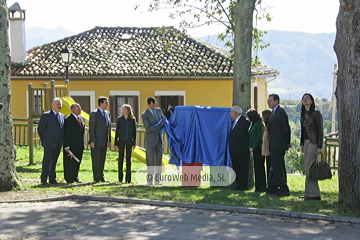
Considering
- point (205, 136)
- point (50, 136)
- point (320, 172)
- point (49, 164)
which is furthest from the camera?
point (49, 164)

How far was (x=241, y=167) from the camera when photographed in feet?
36.1

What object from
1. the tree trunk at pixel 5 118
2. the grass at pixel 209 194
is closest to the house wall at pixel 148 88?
the grass at pixel 209 194

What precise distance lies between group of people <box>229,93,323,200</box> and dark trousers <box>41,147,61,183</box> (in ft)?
12.4

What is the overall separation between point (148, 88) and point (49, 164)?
15.1 m

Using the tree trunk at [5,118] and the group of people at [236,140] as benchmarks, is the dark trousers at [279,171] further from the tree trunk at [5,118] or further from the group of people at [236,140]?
the tree trunk at [5,118]

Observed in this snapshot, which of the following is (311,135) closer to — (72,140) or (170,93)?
(72,140)

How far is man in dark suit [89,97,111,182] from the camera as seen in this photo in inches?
479

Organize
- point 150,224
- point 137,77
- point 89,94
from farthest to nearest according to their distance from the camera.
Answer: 1. point 89,94
2. point 137,77
3. point 150,224

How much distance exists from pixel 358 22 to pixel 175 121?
14.6 ft

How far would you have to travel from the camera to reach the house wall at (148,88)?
2616 centimetres

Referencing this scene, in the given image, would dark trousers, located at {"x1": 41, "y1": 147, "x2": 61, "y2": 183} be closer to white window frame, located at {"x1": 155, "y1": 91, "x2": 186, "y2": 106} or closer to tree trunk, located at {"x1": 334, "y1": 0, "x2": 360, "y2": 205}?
tree trunk, located at {"x1": 334, "y1": 0, "x2": 360, "y2": 205}

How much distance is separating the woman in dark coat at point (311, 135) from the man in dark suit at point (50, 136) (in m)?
5.10

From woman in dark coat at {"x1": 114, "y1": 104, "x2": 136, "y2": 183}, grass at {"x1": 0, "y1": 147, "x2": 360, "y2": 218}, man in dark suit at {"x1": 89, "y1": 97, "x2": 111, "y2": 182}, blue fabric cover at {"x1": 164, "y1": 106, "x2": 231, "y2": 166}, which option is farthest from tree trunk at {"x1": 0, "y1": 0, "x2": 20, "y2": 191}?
blue fabric cover at {"x1": 164, "y1": 106, "x2": 231, "y2": 166}

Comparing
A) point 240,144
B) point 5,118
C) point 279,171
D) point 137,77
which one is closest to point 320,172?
point 279,171
